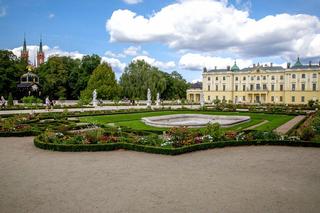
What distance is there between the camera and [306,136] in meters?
13.8

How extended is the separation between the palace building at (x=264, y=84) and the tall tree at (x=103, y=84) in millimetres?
27627

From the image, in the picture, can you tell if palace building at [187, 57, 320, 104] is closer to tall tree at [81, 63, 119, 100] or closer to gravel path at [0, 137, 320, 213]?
tall tree at [81, 63, 119, 100]

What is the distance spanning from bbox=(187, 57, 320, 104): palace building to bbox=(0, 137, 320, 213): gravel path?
67.6 metres

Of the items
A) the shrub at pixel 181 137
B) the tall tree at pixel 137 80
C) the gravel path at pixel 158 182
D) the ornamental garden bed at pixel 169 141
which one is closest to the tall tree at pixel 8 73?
the tall tree at pixel 137 80

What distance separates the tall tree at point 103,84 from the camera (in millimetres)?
54219

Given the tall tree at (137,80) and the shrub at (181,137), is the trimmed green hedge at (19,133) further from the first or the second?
the tall tree at (137,80)

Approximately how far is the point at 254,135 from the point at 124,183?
26.7 feet

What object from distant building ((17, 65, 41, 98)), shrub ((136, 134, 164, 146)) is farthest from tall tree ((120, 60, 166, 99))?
shrub ((136, 134, 164, 146))

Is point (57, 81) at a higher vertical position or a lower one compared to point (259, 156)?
higher

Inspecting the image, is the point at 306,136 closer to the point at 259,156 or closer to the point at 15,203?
the point at 259,156

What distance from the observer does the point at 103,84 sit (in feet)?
180

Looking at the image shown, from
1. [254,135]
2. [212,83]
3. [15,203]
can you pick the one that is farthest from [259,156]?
[212,83]

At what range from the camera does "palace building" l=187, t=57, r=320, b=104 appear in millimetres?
73000

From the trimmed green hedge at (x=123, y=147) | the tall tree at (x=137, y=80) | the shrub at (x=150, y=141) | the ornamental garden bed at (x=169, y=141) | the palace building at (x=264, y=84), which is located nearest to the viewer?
the trimmed green hedge at (x=123, y=147)
